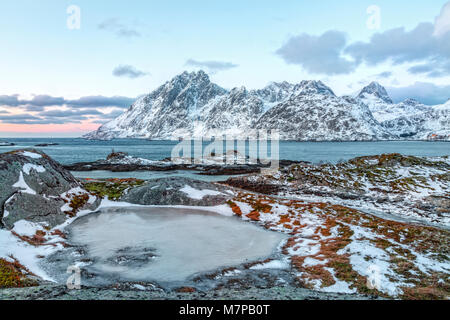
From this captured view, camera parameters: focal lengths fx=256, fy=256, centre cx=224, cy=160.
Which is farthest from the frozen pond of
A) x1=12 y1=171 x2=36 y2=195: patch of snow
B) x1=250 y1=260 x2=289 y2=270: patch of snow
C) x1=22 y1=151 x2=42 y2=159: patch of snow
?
x1=22 y1=151 x2=42 y2=159: patch of snow

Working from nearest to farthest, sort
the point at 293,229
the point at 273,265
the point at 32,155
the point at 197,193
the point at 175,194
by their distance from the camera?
the point at 273,265 → the point at 293,229 → the point at 32,155 → the point at 175,194 → the point at 197,193

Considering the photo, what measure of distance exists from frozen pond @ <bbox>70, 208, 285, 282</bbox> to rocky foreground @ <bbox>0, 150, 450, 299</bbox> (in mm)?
1105

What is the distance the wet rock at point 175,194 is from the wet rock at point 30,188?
6.41 m

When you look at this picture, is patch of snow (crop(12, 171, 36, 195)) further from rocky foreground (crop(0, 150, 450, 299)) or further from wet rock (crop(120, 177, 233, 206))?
wet rock (crop(120, 177, 233, 206))

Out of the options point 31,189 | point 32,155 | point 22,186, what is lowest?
point 31,189

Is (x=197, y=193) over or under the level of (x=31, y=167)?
under

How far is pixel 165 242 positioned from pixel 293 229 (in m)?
9.47

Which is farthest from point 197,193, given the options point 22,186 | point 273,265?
point 273,265

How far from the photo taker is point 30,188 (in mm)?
18797

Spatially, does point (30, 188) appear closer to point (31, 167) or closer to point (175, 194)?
point (31, 167)

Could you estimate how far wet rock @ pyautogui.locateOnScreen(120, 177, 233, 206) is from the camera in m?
25.7

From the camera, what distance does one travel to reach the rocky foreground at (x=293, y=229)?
965 centimetres

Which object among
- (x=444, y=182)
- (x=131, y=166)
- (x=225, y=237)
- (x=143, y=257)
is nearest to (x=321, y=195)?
(x=444, y=182)
